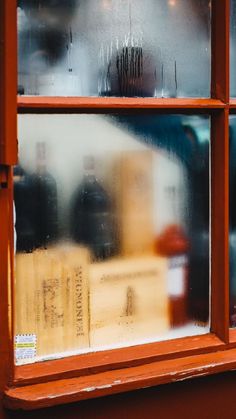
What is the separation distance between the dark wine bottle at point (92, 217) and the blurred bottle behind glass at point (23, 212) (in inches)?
6.5

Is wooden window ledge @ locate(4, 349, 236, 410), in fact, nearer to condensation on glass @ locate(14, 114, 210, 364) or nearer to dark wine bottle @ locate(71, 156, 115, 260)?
condensation on glass @ locate(14, 114, 210, 364)

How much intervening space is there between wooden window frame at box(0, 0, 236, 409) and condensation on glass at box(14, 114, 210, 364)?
0.05 metres

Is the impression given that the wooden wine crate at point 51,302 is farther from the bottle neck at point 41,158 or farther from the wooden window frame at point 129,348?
the bottle neck at point 41,158

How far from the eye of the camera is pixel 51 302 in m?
2.48

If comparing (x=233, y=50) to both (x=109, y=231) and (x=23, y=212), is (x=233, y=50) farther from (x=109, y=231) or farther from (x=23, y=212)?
(x=23, y=212)

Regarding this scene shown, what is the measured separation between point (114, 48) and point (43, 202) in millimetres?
641

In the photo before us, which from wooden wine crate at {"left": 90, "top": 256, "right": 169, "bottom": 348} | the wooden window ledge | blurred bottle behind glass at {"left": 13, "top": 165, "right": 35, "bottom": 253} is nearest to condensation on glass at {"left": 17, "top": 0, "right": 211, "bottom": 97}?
blurred bottle behind glass at {"left": 13, "top": 165, "right": 35, "bottom": 253}

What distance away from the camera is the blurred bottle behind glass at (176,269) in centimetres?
266

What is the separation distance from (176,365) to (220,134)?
0.90m

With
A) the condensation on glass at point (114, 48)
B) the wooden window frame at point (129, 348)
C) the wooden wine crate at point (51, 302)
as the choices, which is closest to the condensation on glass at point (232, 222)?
the wooden window frame at point (129, 348)

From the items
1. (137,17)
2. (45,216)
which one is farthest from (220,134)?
(45,216)

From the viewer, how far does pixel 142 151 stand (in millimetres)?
2605

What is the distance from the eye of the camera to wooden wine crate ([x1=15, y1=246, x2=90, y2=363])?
2430 mm

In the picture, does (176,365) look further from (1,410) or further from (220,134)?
(220,134)
